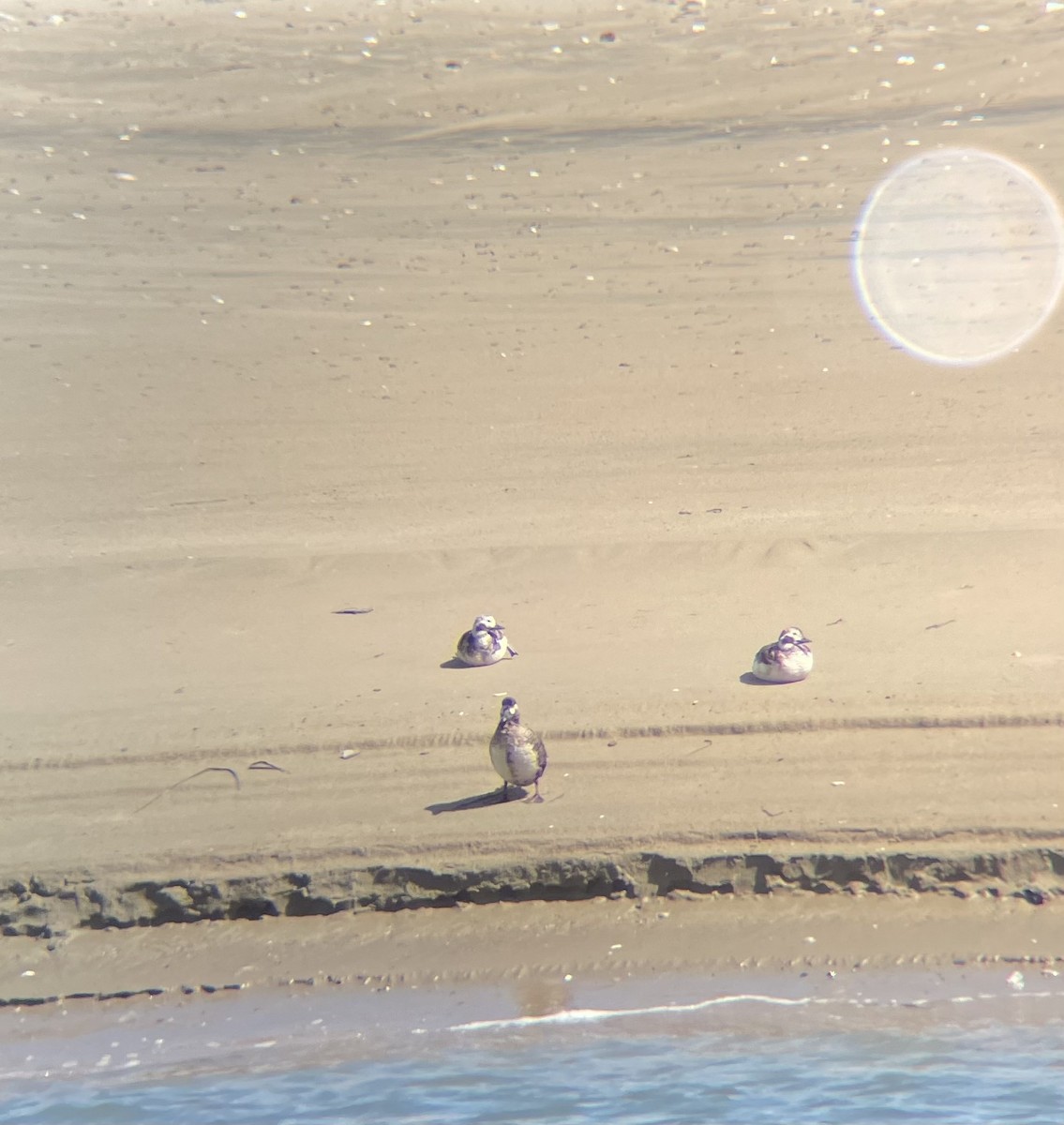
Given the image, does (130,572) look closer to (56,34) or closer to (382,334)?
(382,334)

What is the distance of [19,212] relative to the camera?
54.8 ft

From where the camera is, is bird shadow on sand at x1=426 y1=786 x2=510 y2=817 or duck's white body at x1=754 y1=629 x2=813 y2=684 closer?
bird shadow on sand at x1=426 y1=786 x2=510 y2=817

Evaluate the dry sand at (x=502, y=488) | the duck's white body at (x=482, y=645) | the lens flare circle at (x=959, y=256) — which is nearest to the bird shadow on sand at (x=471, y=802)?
the dry sand at (x=502, y=488)

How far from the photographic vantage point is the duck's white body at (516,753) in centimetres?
619

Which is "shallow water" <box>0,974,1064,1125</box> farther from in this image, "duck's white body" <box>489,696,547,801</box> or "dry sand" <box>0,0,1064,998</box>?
"duck's white body" <box>489,696,547,801</box>

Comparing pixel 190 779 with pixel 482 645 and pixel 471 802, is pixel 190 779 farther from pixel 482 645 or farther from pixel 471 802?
pixel 482 645

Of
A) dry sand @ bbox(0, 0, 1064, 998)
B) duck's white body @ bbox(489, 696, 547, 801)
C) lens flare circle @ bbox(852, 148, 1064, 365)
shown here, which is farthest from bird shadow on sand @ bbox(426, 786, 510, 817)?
lens flare circle @ bbox(852, 148, 1064, 365)

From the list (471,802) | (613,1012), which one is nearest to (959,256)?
(471,802)

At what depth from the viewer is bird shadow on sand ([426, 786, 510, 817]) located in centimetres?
643

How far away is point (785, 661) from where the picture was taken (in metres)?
7.22

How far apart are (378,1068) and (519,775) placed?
1.39 m

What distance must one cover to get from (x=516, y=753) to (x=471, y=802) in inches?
17.0

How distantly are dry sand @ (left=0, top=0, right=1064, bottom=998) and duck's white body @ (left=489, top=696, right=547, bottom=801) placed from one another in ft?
0.66

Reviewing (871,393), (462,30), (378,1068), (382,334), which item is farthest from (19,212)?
(378,1068)
